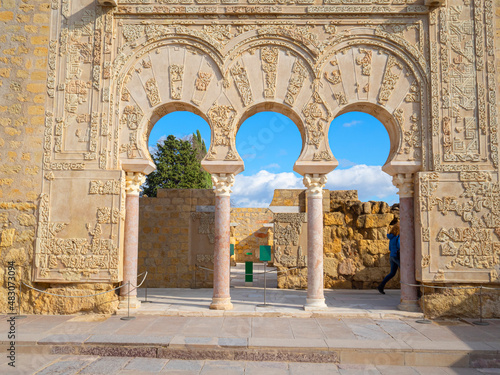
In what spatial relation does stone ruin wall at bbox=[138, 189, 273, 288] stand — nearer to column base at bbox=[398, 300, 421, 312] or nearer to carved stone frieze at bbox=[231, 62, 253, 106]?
carved stone frieze at bbox=[231, 62, 253, 106]

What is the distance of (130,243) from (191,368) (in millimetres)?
3429

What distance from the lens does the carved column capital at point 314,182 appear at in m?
7.95

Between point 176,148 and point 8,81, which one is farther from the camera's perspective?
point 176,148

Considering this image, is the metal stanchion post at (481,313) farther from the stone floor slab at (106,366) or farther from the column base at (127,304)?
the column base at (127,304)

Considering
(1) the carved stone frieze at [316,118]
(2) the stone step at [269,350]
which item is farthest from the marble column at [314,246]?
(2) the stone step at [269,350]

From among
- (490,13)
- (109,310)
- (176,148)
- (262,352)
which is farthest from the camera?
(176,148)

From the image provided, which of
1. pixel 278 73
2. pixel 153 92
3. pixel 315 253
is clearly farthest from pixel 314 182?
pixel 153 92

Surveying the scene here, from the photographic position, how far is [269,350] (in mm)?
5582

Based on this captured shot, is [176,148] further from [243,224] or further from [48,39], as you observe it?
[48,39]

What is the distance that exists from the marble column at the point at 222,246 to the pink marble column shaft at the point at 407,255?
10.5 feet

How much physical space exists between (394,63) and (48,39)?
21.9 ft

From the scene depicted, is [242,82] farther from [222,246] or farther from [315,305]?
[315,305]

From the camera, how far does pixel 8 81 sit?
811 centimetres

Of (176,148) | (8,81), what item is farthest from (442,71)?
(176,148)
